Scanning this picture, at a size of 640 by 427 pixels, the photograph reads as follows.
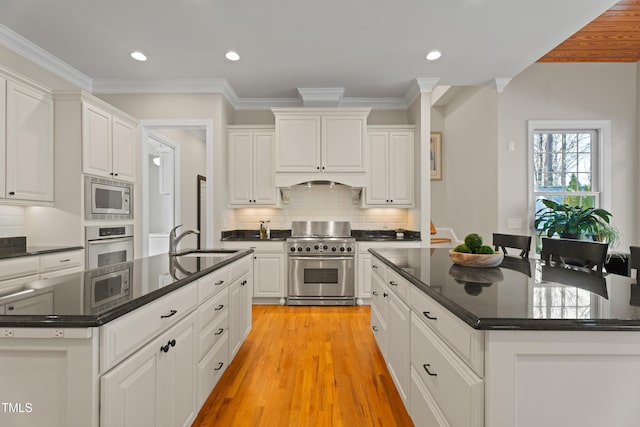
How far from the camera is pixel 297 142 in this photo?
4520 mm

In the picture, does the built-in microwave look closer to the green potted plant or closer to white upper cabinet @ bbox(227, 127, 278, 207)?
white upper cabinet @ bbox(227, 127, 278, 207)

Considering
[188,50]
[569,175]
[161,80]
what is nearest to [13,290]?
[188,50]

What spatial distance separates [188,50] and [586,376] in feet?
13.2

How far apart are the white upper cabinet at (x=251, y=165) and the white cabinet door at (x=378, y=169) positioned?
141 centimetres

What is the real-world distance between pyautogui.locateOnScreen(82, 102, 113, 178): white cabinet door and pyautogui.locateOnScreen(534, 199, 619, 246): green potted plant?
5459 mm

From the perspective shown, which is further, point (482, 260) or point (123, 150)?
point (123, 150)

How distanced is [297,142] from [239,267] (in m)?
2.37

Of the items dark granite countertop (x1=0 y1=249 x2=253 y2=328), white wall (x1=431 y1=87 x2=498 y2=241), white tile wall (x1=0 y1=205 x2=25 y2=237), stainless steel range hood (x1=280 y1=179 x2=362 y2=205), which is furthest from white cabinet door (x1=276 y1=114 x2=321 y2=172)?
white tile wall (x1=0 y1=205 x2=25 y2=237)

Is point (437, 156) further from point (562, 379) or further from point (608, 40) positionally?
point (562, 379)

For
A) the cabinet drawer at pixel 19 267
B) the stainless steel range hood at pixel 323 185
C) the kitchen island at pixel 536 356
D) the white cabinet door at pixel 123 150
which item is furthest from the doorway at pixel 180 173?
the kitchen island at pixel 536 356

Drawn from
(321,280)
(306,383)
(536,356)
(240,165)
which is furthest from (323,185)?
(536,356)

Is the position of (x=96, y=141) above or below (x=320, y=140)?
below

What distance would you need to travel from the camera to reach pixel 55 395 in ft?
3.23

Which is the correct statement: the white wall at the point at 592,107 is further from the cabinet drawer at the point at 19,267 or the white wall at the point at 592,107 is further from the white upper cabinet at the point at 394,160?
the cabinet drawer at the point at 19,267
